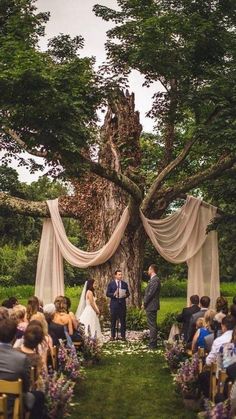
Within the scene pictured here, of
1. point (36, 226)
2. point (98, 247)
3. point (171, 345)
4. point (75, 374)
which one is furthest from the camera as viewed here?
point (36, 226)

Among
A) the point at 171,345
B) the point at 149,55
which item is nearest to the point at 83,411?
the point at 171,345

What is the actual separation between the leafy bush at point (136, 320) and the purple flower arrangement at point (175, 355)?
21.6 ft

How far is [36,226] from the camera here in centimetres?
4203

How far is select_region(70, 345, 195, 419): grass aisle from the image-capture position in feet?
31.2

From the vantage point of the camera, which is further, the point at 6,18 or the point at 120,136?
the point at 120,136

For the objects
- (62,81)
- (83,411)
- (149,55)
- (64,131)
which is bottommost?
(83,411)

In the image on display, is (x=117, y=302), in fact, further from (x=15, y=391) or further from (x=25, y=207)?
(x=15, y=391)

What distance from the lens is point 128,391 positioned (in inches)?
438

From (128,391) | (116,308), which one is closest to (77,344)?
(128,391)

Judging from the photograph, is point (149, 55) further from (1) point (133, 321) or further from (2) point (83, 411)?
(2) point (83, 411)

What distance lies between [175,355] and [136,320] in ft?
23.6

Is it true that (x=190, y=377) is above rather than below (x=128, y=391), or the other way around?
above

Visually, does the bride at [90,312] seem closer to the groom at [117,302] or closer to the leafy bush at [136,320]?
the groom at [117,302]

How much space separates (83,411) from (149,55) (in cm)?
975
